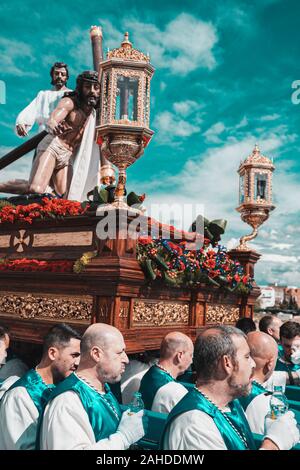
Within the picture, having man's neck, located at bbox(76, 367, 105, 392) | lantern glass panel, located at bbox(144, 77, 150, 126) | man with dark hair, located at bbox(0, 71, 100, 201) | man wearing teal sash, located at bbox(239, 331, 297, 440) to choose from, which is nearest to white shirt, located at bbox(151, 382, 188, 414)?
man wearing teal sash, located at bbox(239, 331, 297, 440)

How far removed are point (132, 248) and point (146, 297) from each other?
741 millimetres

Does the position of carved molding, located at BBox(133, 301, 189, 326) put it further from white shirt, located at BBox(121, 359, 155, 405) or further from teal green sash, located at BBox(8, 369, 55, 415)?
teal green sash, located at BBox(8, 369, 55, 415)

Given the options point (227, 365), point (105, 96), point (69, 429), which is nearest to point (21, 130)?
point (105, 96)

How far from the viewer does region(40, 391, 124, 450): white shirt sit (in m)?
2.68

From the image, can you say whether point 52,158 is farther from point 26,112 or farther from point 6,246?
point 6,246

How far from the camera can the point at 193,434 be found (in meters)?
2.46

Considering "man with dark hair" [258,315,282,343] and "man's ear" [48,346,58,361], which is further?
"man with dark hair" [258,315,282,343]

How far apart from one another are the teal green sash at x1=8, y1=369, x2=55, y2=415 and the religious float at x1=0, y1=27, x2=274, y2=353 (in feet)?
5.48

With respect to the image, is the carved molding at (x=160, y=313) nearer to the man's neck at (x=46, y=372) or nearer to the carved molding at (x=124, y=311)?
the carved molding at (x=124, y=311)

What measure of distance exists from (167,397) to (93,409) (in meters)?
1.43

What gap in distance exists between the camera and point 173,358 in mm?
4516

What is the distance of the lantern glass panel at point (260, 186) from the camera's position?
934 cm

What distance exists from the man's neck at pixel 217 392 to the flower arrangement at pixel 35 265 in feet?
10.6

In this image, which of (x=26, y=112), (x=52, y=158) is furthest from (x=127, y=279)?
(x=26, y=112)
